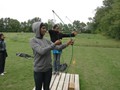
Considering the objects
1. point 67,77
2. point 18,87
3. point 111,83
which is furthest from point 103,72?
point 18,87

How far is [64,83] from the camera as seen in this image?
227 inches

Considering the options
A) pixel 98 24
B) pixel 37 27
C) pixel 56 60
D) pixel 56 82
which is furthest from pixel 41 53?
pixel 98 24

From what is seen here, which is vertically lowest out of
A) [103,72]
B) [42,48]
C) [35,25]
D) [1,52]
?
[103,72]

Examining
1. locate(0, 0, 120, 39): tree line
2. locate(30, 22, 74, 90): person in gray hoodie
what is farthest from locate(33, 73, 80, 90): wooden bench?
locate(30, 22, 74, 90): person in gray hoodie

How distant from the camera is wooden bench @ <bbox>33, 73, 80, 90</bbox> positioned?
5346 mm

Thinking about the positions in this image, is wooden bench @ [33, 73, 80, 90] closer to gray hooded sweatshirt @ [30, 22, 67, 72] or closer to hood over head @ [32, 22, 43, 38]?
gray hooded sweatshirt @ [30, 22, 67, 72]

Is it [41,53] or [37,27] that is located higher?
[37,27]

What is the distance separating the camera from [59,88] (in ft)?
17.5

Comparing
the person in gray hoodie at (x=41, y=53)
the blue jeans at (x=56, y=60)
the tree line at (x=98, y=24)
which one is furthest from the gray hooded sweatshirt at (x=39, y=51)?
the blue jeans at (x=56, y=60)

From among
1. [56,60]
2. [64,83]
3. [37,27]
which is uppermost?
[37,27]

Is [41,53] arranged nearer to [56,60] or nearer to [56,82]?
[56,82]

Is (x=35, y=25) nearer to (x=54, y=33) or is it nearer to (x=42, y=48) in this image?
(x=42, y=48)

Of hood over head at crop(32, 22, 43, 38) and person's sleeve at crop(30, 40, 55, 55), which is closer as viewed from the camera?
person's sleeve at crop(30, 40, 55, 55)

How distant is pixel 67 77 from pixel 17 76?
6.27 feet
